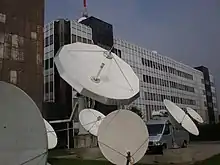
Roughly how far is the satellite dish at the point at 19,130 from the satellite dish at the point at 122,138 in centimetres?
196

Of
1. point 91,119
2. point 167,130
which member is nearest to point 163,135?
point 167,130

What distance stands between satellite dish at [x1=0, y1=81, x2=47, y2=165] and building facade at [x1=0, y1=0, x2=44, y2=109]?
30.5 ft

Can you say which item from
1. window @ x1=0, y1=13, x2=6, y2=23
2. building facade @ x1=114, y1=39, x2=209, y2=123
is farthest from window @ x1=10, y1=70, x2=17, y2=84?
building facade @ x1=114, y1=39, x2=209, y2=123

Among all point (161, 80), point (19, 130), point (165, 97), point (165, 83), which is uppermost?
point (161, 80)

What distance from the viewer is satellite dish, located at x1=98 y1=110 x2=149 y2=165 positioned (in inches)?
198

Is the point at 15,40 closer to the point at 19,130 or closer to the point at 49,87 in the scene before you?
the point at 19,130

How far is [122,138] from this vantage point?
5145mm

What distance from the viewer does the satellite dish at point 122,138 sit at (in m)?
5.03

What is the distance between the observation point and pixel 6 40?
12500mm

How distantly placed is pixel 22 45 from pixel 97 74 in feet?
26.0

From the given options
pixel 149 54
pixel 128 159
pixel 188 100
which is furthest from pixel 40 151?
pixel 188 100

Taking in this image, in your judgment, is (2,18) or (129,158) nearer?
(129,158)

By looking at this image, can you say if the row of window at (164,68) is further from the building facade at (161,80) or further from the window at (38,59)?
the window at (38,59)

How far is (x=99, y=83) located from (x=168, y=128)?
7.70m
